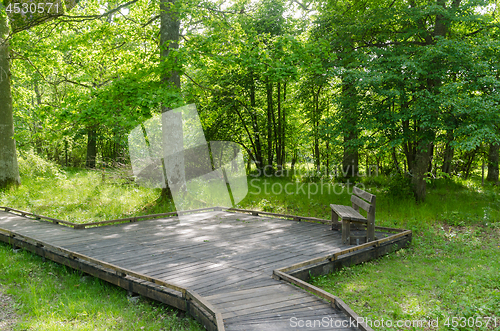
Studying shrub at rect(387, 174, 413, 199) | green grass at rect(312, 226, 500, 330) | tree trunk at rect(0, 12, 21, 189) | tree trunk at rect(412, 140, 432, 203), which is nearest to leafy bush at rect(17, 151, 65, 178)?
tree trunk at rect(0, 12, 21, 189)

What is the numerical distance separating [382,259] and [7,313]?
6.02 meters

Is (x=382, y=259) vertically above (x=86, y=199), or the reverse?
(x=86, y=199)

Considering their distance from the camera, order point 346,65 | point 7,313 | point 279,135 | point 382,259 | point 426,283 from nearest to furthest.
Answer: point 7,313, point 426,283, point 382,259, point 346,65, point 279,135

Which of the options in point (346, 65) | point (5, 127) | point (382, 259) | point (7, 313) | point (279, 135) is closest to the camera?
point (7, 313)

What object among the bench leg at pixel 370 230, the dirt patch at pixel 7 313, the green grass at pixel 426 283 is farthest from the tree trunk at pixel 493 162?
the dirt patch at pixel 7 313

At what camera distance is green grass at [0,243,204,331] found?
162 inches

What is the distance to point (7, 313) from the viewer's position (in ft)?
15.2

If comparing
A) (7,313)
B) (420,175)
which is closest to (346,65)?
(420,175)

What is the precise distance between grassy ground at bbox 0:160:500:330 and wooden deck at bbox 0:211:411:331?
34 cm

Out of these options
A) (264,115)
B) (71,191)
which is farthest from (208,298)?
(264,115)

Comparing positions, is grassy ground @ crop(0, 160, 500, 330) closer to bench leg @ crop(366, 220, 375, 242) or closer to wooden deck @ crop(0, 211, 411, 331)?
wooden deck @ crop(0, 211, 411, 331)

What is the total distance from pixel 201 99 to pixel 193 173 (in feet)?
14.4

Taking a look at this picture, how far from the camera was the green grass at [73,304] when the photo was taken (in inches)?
162

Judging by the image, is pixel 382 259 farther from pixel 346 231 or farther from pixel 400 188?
pixel 400 188
